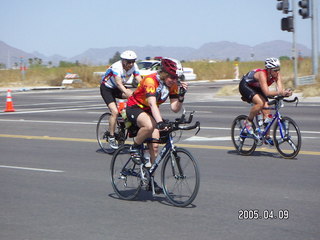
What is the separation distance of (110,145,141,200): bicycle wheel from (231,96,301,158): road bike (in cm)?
372

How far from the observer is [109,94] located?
1243 cm

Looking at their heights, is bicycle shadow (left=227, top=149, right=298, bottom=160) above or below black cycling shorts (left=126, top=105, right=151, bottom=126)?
below

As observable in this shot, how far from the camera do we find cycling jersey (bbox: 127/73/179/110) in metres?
7.62

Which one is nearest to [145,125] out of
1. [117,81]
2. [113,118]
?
[117,81]

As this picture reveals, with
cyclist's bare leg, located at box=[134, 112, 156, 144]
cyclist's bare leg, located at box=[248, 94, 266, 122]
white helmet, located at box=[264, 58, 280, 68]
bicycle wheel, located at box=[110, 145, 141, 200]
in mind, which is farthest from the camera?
cyclist's bare leg, located at box=[248, 94, 266, 122]

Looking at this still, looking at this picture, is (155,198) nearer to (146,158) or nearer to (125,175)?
(125,175)

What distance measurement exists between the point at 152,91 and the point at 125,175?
51.6 inches

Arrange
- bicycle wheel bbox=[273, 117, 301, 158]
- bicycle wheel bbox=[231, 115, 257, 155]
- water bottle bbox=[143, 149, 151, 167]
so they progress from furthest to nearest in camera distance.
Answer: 1. bicycle wheel bbox=[231, 115, 257, 155]
2. bicycle wheel bbox=[273, 117, 301, 158]
3. water bottle bbox=[143, 149, 151, 167]

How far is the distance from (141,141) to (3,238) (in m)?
2.18

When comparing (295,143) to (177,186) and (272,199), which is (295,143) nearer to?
(272,199)

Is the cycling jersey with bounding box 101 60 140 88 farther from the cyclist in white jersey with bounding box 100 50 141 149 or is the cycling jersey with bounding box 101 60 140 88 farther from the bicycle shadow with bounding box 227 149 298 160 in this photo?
the bicycle shadow with bounding box 227 149 298 160

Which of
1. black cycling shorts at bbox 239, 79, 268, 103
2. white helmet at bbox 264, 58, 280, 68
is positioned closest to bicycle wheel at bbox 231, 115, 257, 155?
black cycling shorts at bbox 239, 79, 268, 103

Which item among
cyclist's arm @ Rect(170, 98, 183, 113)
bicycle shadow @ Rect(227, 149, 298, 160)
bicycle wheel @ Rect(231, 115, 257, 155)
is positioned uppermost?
cyclist's arm @ Rect(170, 98, 183, 113)

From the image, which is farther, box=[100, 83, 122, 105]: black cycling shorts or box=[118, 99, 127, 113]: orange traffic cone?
box=[118, 99, 127, 113]: orange traffic cone
